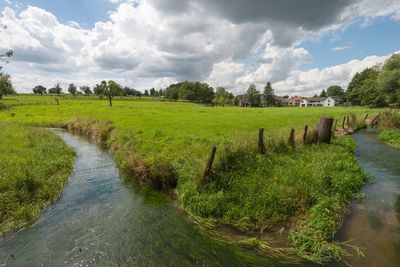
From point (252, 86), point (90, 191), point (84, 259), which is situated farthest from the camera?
point (252, 86)

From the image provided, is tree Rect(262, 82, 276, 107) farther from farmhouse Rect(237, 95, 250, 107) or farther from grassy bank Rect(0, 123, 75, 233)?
grassy bank Rect(0, 123, 75, 233)

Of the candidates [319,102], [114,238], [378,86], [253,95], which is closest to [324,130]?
[114,238]

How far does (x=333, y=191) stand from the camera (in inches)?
461

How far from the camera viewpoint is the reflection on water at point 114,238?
7.67 metres

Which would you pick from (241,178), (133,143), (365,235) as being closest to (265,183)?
(241,178)

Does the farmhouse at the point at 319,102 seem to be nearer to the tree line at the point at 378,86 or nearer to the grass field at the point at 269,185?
the tree line at the point at 378,86

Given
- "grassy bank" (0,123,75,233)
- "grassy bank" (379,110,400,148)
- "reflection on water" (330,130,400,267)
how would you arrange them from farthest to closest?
"grassy bank" (379,110,400,148)
"grassy bank" (0,123,75,233)
"reflection on water" (330,130,400,267)

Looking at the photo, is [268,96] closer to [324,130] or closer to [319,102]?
[319,102]

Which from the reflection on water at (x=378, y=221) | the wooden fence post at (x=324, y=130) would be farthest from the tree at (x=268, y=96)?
the reflection on water at (x=378, y=221)

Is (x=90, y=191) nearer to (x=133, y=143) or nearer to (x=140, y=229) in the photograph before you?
(x=140, y=229)

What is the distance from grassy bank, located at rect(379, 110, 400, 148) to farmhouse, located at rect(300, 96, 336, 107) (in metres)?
120

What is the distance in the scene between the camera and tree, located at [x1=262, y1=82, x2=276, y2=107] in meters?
141

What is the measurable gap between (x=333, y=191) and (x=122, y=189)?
33.7 feet

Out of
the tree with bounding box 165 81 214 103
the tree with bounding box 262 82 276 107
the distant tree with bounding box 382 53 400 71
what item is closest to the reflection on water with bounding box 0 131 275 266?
the distant tree with bounding box 382 53 400 71
